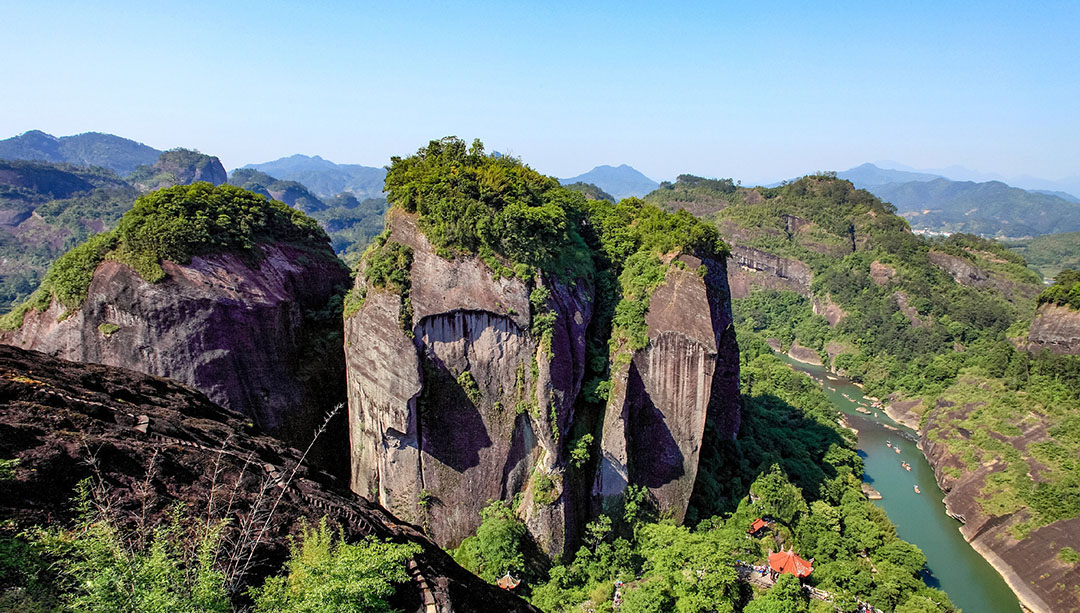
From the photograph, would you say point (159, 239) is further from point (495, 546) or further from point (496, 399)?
point (495, 546)

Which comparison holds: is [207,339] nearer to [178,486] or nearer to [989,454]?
[178,486]

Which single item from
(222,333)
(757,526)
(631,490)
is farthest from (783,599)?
(222,333)

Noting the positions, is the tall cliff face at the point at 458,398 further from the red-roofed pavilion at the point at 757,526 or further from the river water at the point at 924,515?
the river water at the point at 924,515

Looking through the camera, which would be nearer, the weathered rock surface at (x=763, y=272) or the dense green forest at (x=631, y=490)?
the dense green forest at (x=631, y=490)

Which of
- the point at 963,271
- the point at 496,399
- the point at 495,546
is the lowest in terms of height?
the point at 495,546

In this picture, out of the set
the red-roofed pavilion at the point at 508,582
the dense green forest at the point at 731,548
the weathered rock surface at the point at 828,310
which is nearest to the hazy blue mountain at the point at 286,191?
the weathered rock surface at the point at 828,310

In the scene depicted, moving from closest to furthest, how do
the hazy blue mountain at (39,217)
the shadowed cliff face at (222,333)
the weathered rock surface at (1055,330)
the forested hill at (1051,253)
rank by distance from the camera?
the shadowed cliff face at (222,333)
the weathered rock surface at (1055,330)
the hazy blue mountain at (39,217)
the forested hill at (1051,253)
